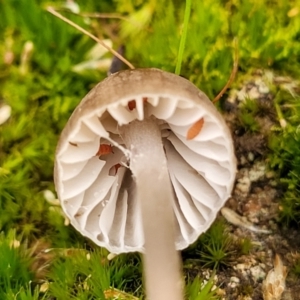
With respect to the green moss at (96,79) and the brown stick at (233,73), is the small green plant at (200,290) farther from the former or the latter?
the brown stick at (233,73)

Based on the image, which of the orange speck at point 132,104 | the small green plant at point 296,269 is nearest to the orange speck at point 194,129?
the orange speck at point 132,104

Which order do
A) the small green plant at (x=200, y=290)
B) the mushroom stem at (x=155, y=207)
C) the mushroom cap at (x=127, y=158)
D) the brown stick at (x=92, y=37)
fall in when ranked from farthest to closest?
the brown stick at (x=92, y=37) → the small green plant at (x=200, y=290) → the mushroom stem at (x=155, y=207) → the mushroom cap at (x=127, y=158)

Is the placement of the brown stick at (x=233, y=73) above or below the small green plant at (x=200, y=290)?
above

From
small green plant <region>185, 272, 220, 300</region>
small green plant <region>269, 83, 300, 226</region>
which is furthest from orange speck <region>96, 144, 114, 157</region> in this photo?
small green plant <region>269, 83, 300, 226</region>

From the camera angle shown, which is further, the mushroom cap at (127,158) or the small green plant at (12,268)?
the small green plant at (12,268)

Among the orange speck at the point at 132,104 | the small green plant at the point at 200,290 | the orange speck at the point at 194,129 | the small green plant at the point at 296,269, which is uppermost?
the orange speck at the point at 132,104

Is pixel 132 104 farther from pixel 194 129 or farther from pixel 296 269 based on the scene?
pixel 296 269

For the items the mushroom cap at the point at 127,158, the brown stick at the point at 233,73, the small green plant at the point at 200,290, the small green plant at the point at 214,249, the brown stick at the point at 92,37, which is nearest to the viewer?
the mushroom cap at the point at 127,158

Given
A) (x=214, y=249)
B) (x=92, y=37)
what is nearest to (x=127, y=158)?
(x=214, y=249)

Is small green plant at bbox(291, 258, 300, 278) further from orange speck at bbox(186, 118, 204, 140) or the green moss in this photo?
orange speck at bbox(186, 118, 204, 140)
